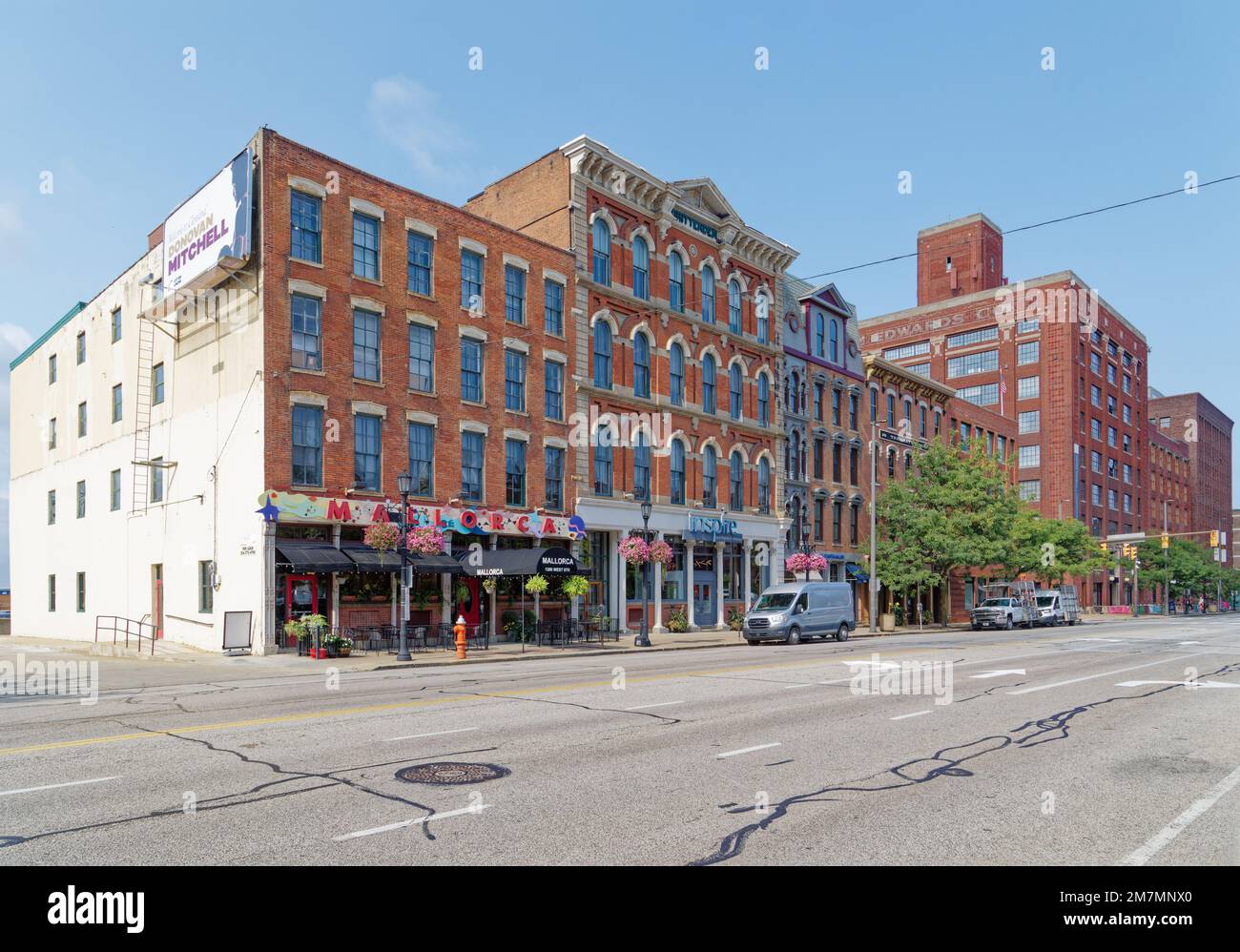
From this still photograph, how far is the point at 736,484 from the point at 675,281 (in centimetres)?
993

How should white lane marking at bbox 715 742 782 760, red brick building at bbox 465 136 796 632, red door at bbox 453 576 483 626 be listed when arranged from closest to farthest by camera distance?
white lane marking at bbox 715 742 782 760 < red door at bbox 453 576 483 626 < red brick building at bbox 465 136 796 632

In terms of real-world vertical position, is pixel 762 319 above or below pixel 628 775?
above

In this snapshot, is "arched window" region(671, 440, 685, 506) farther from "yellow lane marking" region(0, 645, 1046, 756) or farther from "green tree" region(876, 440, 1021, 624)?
"yellow lane marking" region(0, 645, 1046, 756)

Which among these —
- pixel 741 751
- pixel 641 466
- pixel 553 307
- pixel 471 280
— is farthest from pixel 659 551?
pixel 741 751

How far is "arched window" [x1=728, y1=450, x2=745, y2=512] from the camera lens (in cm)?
4356

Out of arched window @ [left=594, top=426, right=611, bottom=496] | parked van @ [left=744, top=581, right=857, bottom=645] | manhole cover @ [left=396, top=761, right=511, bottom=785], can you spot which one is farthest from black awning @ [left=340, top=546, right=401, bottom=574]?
manhole cover @ [left=396, top=761, right=511, bottom=785]

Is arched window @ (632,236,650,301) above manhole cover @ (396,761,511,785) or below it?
above

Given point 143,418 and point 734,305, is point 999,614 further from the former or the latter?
point 143,418

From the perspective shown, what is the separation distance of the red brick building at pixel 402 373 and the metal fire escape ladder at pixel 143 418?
28.0ft

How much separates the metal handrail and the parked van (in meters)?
19.5

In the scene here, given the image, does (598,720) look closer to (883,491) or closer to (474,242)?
(474,242)

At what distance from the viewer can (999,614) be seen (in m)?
49.8
